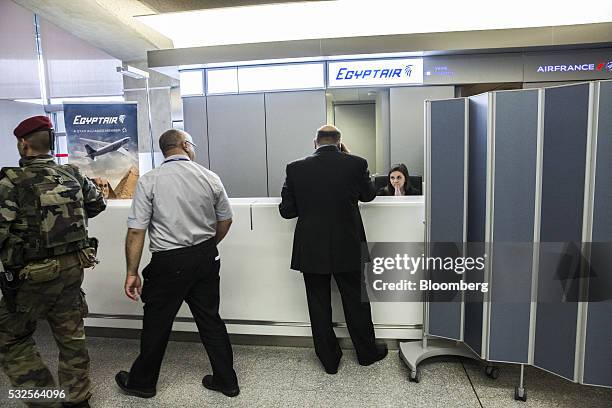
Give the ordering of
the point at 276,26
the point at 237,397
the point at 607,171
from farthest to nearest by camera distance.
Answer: the point at 276,26
the point at 237,397
the point at 607,171

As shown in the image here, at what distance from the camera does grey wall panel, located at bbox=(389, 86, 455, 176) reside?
191 inches

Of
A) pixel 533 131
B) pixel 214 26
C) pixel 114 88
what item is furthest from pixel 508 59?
pixel 114 88

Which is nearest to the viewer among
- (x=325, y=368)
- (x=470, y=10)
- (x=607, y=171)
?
(x=607, y=171)

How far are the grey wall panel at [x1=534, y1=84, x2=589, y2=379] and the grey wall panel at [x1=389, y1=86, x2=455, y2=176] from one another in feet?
9.68

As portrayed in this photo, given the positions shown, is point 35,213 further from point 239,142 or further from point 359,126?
point 359,126

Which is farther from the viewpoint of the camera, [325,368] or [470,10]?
[470,10]

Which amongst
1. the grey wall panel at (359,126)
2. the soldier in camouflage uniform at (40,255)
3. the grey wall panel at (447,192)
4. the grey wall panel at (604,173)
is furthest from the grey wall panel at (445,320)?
the grey wall panel at (359,126)

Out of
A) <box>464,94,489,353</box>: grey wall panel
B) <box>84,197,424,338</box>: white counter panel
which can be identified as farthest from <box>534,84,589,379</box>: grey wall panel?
<box>84,197,424,338</box>: white counter panel

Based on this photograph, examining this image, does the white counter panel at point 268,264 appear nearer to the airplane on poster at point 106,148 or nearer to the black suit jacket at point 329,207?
the black suit jacket at point 329,207

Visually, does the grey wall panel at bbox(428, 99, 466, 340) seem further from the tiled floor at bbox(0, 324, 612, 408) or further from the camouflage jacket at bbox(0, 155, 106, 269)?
the camouflage jacket at bbox(0, 155, 106, 269)

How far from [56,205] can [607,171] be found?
2.57m

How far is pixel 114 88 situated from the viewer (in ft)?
20.3

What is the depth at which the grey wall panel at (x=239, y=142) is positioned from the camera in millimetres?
5203

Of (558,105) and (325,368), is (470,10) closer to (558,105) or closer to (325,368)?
(558,105)
